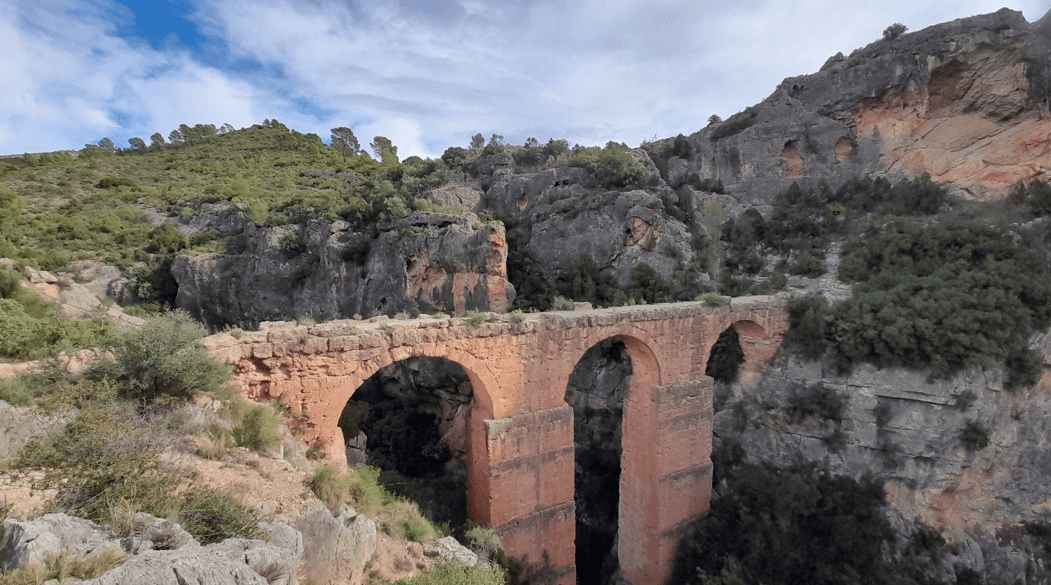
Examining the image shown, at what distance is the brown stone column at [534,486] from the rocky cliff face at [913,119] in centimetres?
1865

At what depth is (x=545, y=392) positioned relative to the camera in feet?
32.0

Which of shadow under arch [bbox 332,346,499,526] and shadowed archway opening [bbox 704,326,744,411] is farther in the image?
shadowed archway opening [bbox 704,326,744,411]

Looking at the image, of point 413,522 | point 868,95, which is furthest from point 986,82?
point 413,522

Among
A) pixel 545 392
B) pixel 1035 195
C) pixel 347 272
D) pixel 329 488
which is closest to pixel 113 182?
pixel 347 272

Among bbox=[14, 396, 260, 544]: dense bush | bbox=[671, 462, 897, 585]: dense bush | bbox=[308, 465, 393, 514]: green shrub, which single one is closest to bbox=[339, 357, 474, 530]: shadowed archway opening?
bbox=[671, 462, 897, 585]: dense bush

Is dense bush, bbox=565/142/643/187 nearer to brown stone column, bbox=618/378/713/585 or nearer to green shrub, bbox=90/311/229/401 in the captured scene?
brown stone column, bbox=618/378/713/585

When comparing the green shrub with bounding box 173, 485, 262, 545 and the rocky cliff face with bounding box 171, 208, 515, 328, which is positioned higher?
the rocky cliff face with bounding box 171, 208, 515, 328

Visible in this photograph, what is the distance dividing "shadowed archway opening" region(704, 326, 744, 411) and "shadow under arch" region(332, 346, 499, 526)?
8.22 metres

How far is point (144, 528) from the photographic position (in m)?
2.89

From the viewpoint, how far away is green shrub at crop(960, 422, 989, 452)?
33.8 feet

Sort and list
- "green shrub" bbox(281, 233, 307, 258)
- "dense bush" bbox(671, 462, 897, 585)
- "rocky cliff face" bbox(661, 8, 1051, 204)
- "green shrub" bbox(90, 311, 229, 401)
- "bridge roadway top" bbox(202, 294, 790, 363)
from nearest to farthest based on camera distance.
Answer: "green shrub" bbox(90, 311, 229, 401)
"bridge roadway top" bbox(202, 294, 790, 363)
"dense bush" bbox(671, 462, 897, 585)
"rocky cliff face" bbox(661, 8, 1051, 204)
"green shrub" bbox(281, 233, 307, 258)

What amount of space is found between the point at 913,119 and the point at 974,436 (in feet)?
50.0

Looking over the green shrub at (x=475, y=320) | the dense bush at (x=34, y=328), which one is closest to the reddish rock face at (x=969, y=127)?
the green shrub at (x=475, y=320)

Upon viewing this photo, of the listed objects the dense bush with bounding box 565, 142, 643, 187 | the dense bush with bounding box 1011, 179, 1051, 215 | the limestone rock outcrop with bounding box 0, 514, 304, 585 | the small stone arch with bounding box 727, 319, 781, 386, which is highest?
the dense bush with bounding box 565, 142, 643, 187
